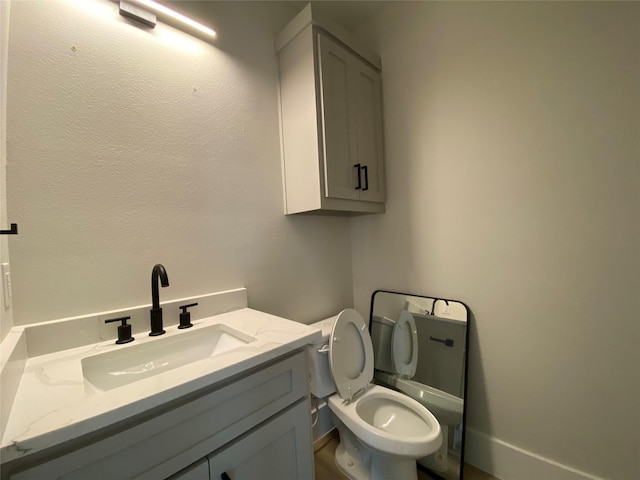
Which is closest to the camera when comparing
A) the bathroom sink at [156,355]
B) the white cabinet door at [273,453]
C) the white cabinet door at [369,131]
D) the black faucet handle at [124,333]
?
the white cabinet door at [273,453]

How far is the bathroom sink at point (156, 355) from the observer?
807 mm

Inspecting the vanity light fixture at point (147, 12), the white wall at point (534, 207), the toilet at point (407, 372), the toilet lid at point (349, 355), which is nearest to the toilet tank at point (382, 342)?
the toilet at point (407, 372)

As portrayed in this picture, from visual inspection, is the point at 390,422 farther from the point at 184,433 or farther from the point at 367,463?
the point at 184,433

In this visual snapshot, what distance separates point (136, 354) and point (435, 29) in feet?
7.02

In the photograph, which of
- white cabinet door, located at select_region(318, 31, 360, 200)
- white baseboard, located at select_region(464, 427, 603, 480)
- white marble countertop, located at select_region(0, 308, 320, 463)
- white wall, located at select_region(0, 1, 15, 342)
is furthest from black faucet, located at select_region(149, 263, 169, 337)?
white baseboard, located at select_region(464, 427, 603, 480)

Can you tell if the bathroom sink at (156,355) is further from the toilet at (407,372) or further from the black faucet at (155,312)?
the toilet at (407,372)

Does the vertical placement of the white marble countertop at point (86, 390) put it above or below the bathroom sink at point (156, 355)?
above

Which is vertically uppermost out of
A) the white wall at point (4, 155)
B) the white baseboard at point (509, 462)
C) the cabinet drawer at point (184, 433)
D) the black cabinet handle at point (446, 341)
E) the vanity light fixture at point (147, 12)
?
the vanity light fixture at point (147, 12)

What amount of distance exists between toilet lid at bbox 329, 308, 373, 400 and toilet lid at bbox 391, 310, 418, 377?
0.23 m

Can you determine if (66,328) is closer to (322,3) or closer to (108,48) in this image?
(108,48)

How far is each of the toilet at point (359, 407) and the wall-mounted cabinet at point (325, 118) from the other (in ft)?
2.33

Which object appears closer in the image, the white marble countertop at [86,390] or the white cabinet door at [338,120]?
the white marble countertop at [86,390]

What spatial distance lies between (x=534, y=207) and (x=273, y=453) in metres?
1.47

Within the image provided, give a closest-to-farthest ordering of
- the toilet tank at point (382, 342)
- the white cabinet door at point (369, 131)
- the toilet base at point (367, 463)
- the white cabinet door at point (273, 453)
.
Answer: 1. the white cabinet door at point (273, 453)
2. the toilet base at point (367, 463)
3. the white cabinet door at point (369, 131)
4. the toilet tank at point (382, 342)
